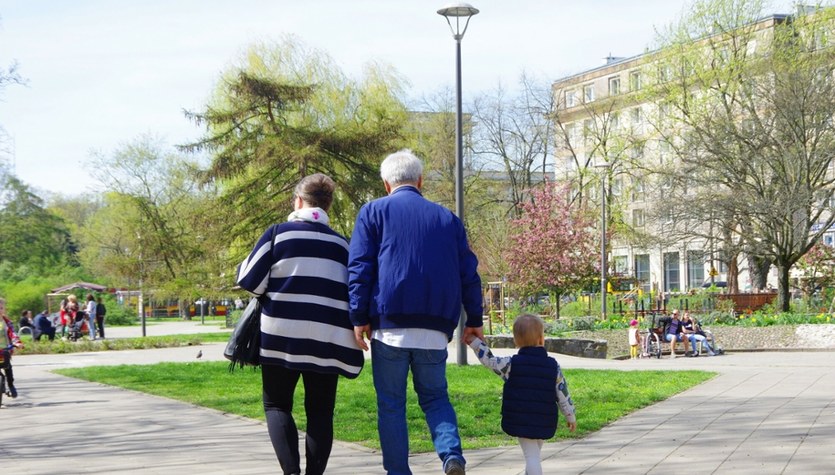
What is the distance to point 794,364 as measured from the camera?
19.2 metres

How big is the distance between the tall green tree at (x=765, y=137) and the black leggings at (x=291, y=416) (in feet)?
93.0

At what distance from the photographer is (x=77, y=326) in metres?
37.7

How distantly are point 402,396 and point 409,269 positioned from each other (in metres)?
0.73

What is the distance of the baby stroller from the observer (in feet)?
122

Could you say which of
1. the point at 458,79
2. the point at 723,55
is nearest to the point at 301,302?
the point at 458,79

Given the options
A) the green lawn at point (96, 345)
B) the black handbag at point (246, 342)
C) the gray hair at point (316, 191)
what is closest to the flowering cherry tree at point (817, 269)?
the green lawn at point (96, 345)

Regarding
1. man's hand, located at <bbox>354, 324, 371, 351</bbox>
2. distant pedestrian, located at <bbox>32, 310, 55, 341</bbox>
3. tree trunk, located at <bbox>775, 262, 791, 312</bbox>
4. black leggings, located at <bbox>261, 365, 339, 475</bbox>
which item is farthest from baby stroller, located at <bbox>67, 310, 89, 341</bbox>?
man's hand, located at <bbox>354, 324, 371, 351</bbox>

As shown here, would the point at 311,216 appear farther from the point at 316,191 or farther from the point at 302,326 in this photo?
the point at 302,326

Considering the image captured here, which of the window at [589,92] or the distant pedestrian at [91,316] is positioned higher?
the window at [589,92]

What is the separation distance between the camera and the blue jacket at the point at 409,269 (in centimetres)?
536

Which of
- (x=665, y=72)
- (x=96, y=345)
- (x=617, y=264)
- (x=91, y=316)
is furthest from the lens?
(x=617, y=264)

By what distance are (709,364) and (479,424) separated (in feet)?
41.0

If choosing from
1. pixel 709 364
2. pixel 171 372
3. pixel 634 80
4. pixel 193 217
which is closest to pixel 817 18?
pixel 634 80

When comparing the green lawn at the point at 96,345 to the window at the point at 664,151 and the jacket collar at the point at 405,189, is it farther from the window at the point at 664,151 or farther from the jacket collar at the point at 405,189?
the jacket collar at the point at 405,189
